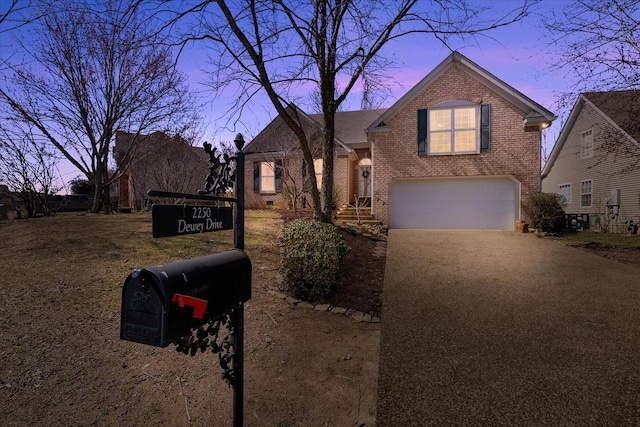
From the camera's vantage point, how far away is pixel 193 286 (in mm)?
1923

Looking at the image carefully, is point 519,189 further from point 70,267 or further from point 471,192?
point 70,267

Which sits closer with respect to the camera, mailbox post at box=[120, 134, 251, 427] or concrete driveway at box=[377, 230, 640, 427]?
mailbox post at box=[120, 134, 251, 427]

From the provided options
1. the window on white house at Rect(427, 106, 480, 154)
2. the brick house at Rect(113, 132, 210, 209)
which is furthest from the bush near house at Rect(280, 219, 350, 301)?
the brick house at Rect(113, 132, 210, 209)

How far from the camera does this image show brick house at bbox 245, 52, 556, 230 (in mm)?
13695

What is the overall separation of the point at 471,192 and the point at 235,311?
1390cm

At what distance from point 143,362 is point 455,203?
13447 millimetres

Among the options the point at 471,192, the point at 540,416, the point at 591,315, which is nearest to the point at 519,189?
the point at 471,192

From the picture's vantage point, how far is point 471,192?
47.3 ft

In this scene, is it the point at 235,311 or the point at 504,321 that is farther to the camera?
the point at 504,321

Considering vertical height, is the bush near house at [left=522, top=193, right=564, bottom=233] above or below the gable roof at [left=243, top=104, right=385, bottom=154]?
below

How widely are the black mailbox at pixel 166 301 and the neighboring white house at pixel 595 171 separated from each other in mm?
17142

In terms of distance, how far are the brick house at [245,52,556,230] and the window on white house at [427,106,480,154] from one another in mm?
38

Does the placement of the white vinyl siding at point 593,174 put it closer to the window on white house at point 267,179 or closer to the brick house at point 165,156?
the window on white house at point 267,179

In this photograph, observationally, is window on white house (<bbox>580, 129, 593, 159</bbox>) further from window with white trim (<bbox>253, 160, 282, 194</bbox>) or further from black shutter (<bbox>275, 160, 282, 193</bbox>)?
window with white trim (<bbox>253, 160, 282, 194</bbox>)
